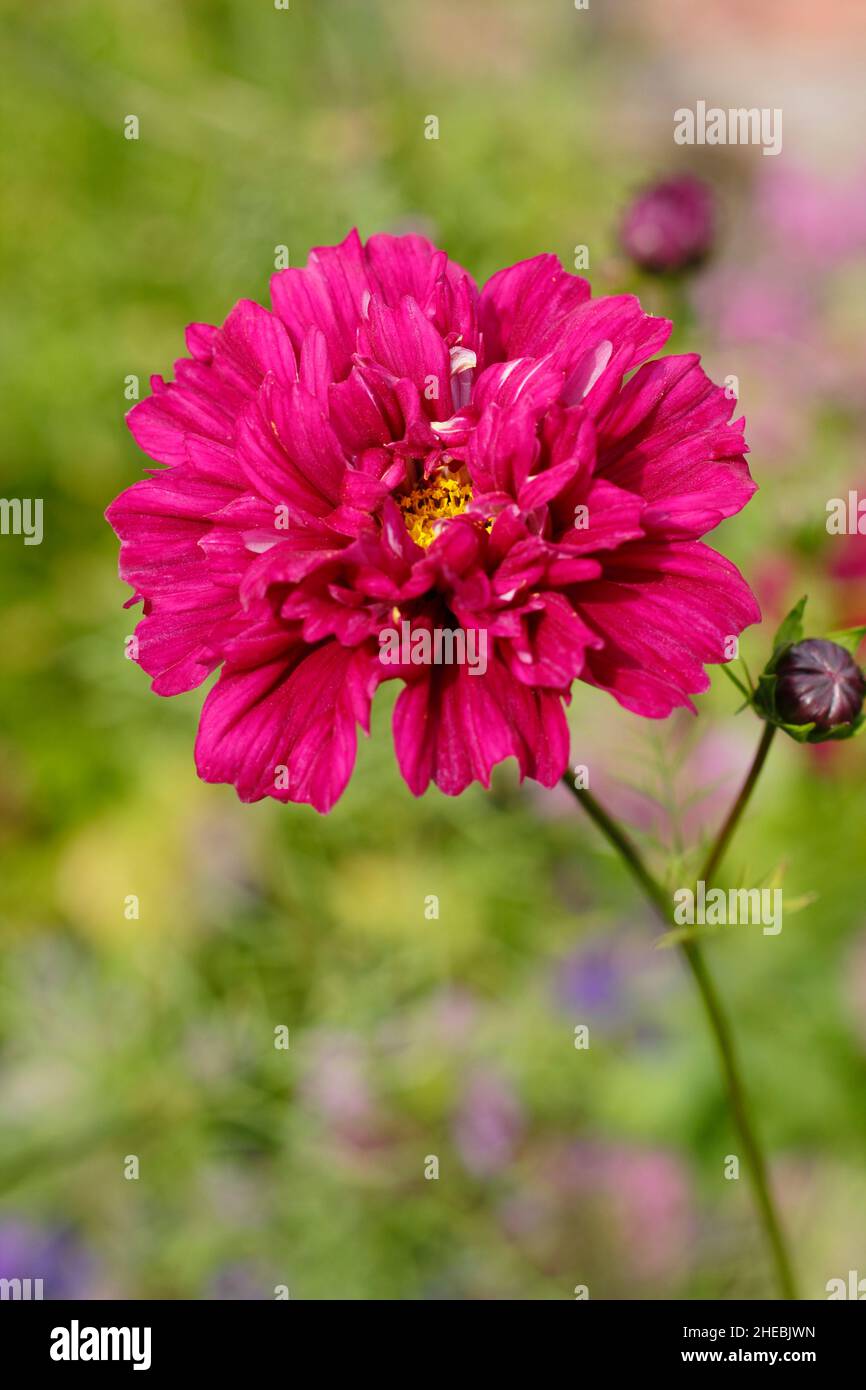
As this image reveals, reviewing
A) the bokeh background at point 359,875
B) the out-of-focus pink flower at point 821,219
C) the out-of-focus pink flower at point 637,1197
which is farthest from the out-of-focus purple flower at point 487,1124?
the out-of-focus pink flower at point 821,219

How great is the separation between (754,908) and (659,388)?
427 mm

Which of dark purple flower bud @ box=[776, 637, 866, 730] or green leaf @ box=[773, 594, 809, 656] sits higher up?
green leaf @ box=[773, 594, 809, 656]

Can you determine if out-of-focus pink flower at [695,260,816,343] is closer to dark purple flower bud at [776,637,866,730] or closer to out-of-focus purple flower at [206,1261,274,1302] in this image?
dark purple flower bud at [776,637,866,730]

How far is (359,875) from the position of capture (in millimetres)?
1968

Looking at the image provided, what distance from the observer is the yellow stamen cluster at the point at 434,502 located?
0.88 m

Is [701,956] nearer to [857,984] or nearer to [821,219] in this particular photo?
[857,984]

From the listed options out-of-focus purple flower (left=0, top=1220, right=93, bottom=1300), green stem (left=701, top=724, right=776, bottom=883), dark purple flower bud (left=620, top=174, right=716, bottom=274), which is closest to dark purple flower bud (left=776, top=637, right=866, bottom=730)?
green stem (left=701, top=724, right=776, bottom=883)

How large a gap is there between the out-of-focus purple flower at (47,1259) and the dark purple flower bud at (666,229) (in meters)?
1.59

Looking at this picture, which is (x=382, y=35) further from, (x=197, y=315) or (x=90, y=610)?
(x=90, y=610)

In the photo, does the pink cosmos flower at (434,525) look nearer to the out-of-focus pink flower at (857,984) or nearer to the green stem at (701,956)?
the green stem at (701,956)

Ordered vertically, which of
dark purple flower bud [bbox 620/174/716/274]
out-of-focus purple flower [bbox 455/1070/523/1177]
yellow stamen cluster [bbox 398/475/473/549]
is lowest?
out-of-focus purple flower [bbox 455/1070/523/1177]

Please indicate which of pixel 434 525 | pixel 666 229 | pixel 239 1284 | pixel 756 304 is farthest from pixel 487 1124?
pixel 756 304

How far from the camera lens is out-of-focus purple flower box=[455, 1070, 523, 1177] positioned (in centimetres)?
167

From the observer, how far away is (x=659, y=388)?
792mm
